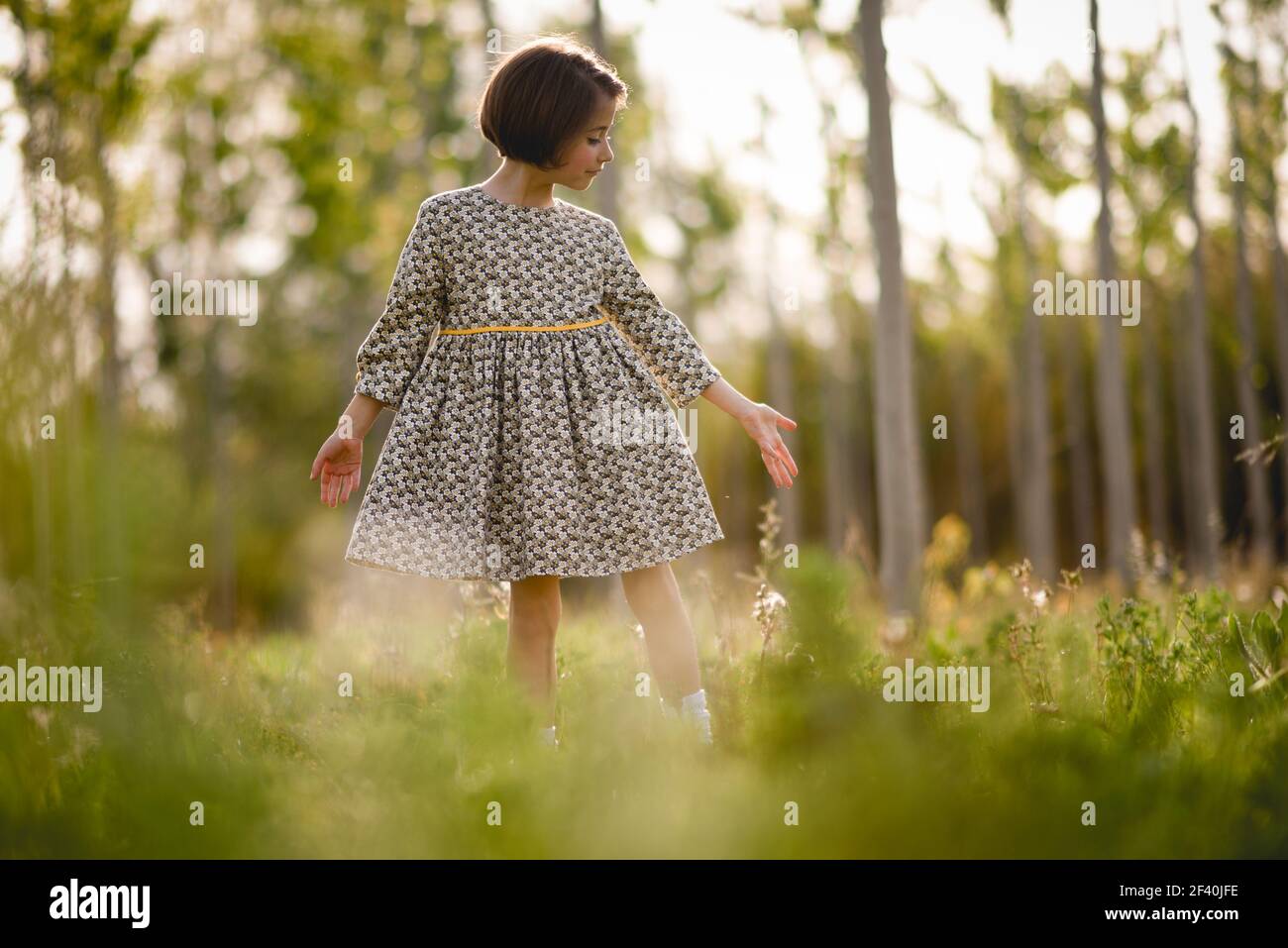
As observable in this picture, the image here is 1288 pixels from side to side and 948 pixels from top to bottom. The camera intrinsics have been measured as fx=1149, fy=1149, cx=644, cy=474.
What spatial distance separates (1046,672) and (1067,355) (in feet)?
39.2

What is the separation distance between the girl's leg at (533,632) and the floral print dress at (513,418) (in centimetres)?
10

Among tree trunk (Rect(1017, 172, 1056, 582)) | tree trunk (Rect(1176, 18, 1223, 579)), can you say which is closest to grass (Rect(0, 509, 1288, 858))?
tree trunk (Rect(1176, 18, 1223, 579))

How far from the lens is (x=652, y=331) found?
9.66 feet

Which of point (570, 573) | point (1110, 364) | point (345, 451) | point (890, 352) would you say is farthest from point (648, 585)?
point (1110, 364)

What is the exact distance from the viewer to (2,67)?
4.66 meters

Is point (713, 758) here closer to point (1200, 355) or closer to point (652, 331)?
point (652, 331)

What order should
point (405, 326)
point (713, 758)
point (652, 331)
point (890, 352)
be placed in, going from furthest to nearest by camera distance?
point (890, 352)
point (652, 331)
point (405, 326)
point (713, 758)

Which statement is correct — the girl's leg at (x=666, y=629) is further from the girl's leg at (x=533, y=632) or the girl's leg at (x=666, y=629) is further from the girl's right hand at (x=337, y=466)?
the girl's right hand at (x=337, y=466)

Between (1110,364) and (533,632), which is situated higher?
(1110,364)

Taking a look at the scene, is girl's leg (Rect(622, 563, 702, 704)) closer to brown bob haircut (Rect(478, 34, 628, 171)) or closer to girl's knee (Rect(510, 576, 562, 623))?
girl's knee (Rect(510, 576, 562, 623))

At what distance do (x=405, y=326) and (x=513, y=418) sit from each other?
14.7 inches

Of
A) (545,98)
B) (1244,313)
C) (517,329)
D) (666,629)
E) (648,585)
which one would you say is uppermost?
(1244,313)

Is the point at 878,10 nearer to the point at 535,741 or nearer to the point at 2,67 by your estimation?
the point at 2,67
